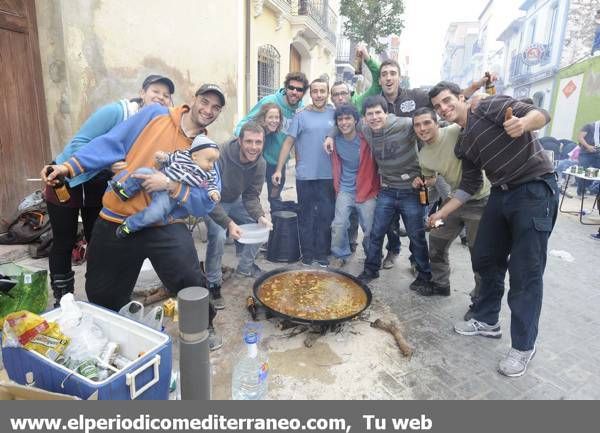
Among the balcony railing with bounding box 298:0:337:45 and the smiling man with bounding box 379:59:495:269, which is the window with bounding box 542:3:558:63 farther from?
the smiling man with bounding box 379:59:495:269

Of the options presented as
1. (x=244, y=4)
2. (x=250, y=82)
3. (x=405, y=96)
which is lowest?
(x=405, y=96)

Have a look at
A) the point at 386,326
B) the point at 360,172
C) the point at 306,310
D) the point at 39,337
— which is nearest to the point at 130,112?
the point at 39,337

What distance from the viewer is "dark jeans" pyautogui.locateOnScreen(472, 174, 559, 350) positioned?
3.00 meters

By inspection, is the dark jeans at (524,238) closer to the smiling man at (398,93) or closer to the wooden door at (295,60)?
the smiling man at (398,93)

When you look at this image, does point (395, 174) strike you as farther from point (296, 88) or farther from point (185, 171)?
point (185, 171)

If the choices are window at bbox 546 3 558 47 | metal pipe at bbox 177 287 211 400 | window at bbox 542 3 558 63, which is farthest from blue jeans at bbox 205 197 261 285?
window at bbox 546 3 558 47

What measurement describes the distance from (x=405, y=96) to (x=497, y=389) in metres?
3.52

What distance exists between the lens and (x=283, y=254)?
552cm

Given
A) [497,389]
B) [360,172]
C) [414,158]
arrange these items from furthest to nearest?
[360,172] → [414,158] → [497,389]

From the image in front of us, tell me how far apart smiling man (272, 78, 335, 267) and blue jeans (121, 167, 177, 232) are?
285cm

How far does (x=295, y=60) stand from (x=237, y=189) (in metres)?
12.1

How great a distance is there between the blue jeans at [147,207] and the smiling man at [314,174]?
2.85 metres

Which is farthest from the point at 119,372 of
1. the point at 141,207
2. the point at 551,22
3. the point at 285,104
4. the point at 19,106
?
the point at 551,22
